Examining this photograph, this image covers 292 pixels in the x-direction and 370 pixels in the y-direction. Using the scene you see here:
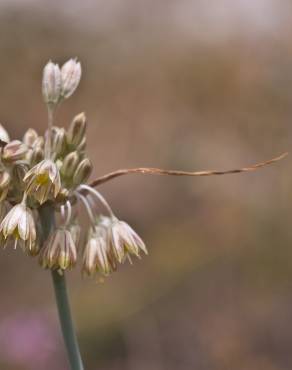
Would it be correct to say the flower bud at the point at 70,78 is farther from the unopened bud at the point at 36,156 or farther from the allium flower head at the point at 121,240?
the allium flower head at the point at 121,240

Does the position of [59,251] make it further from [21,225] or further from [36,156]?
[36,156]

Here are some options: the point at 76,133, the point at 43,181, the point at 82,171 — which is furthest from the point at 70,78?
the point at 43,181

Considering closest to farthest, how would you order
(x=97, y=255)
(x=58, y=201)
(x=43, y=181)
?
(x=43, y=181) < (x=58, y=201) < (x=97, y=255)

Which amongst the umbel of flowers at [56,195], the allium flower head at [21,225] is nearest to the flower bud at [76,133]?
the umbel of flowers at [56,195]

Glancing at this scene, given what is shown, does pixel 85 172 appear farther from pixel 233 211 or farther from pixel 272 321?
pixel 233 211

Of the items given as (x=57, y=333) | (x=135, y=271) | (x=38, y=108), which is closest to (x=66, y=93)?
(x=57, y=333)

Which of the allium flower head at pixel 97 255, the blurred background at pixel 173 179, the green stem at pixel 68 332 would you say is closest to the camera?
the green stem at pixel 68 332
